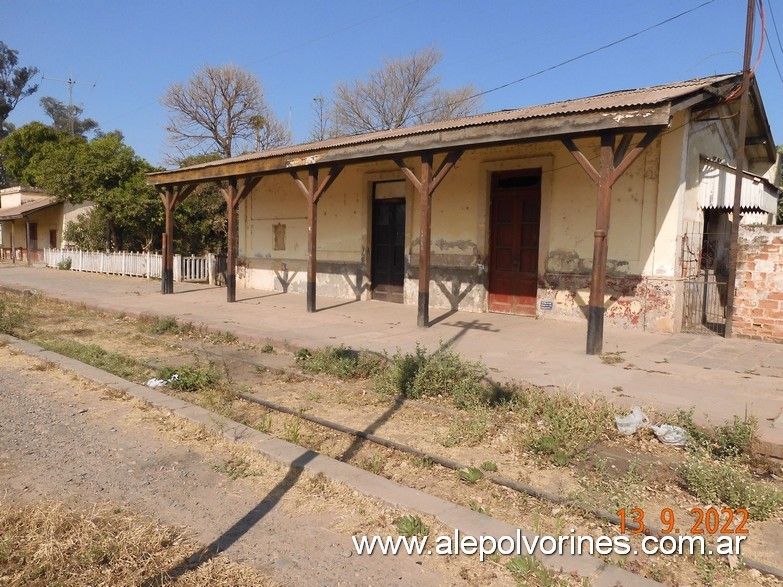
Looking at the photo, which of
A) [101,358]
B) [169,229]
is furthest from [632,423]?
[169,229]

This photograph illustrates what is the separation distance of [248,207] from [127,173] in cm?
995

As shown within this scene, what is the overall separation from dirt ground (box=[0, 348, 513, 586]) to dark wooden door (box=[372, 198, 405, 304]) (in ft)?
27.6

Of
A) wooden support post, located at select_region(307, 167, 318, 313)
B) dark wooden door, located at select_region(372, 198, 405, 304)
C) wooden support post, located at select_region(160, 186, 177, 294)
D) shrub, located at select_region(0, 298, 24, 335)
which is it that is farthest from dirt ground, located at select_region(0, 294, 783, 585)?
wooden support post, located at select_region(160, 186, 177, 294)

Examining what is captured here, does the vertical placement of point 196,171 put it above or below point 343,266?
above

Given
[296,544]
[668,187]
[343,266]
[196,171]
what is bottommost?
[296,544]

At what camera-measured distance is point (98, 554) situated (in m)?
2.53

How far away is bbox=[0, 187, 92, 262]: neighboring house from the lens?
95.3 ft

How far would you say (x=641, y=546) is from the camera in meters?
2.81

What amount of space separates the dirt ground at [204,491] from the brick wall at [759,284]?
7475 millimetres

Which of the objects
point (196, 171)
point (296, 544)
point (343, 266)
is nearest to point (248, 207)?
point (196, 171)

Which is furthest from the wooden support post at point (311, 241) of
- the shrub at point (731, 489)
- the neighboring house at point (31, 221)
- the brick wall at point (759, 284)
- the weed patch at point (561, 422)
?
the neighboring house at point (31, 221)

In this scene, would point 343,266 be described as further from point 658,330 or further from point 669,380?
point 669,380

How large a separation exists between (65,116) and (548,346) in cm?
6836

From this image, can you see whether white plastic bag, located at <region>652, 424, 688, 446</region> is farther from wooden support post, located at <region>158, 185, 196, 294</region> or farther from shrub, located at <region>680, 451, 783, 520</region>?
wooden support post, located at <region>158, 185, 196, 294</region>
